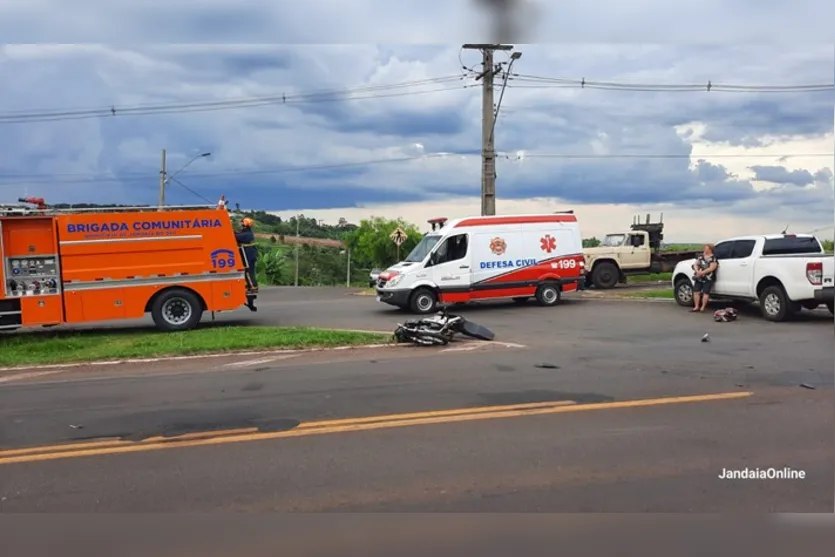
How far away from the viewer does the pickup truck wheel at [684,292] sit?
52.0 feet

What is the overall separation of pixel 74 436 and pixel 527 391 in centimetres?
450

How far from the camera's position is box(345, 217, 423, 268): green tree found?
41.0 ft

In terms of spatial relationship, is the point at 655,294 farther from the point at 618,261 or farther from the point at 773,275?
the point at 773,275

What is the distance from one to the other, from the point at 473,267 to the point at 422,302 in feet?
4.71

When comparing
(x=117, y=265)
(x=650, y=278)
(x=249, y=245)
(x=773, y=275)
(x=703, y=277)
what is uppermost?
(x=249, y=245)

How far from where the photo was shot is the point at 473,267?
51.3 feet

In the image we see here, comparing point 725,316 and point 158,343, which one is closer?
point 158,343

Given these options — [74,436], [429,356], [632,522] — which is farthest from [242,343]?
[632,522]

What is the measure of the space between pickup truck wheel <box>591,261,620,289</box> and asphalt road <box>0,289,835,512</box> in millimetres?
12811

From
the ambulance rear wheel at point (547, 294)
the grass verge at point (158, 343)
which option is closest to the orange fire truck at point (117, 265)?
the grass verge at point (158, 343)

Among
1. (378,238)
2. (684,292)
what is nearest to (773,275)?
(684,292)

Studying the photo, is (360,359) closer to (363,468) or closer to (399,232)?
(363,468)

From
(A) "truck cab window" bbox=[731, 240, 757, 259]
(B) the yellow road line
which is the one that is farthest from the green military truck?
(B) the yellow road line

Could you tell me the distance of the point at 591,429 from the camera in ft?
19.1
